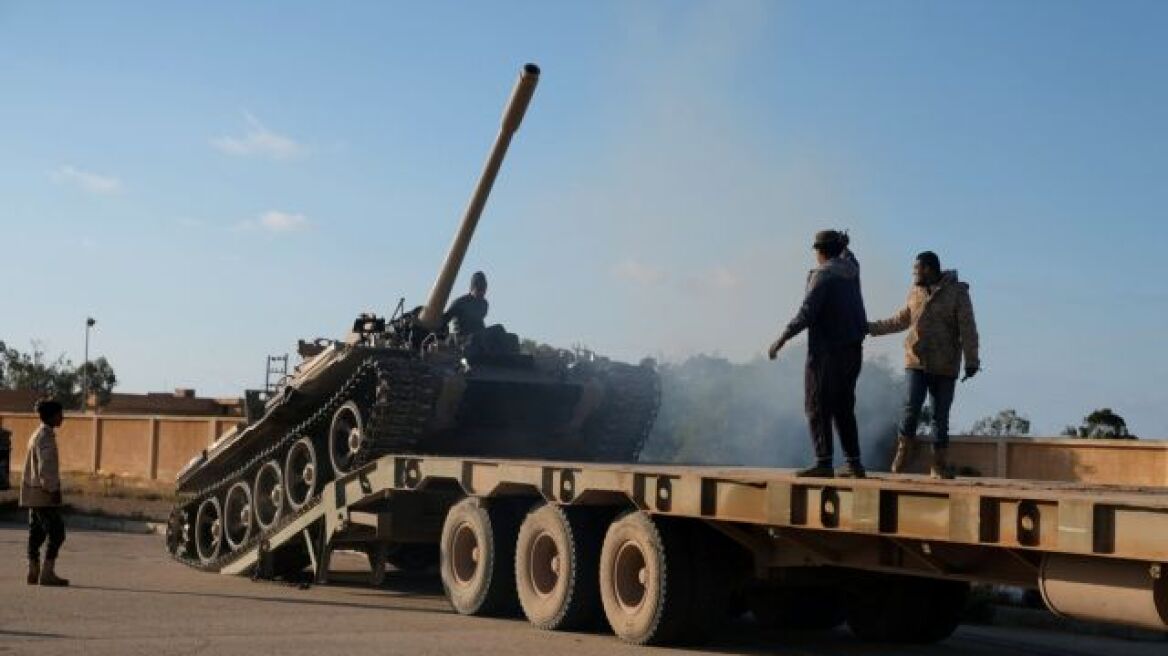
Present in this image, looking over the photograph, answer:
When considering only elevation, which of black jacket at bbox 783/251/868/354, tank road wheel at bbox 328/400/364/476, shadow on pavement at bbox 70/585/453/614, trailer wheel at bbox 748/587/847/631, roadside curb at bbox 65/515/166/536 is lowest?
roadside curb at bbox 65/515/166/536

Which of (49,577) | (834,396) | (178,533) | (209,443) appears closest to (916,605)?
(834,396)

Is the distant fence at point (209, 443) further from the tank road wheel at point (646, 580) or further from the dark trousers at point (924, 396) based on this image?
the tank road wheel at point (646, 580)

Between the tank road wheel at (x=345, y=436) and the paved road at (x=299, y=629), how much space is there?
124 cm

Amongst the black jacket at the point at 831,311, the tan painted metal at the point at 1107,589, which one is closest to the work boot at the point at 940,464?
the black jacket at the point at 831,311

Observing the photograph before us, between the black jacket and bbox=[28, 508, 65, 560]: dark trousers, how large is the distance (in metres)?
7.85

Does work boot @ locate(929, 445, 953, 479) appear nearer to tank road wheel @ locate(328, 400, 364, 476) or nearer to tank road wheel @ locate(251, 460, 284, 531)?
tank road wheel @ locate(328, 400, 364, 476)

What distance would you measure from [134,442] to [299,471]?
81.3 ft

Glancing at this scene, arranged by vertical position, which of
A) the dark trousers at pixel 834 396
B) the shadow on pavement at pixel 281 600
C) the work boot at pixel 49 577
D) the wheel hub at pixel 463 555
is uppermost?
the dark trousers at pixel 834 396

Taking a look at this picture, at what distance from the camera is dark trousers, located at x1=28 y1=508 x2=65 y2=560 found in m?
15.5

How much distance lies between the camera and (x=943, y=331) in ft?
38.5

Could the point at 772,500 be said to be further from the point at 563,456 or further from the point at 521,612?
the point at 563,456

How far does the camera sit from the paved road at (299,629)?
11.5m

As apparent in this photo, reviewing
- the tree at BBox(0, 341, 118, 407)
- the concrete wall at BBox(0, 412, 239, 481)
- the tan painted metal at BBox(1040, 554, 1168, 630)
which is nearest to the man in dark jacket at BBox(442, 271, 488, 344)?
the tan painted metal at BBox(1040, 554, 1168, 630)

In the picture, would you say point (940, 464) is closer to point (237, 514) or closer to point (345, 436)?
point (345, 436)
